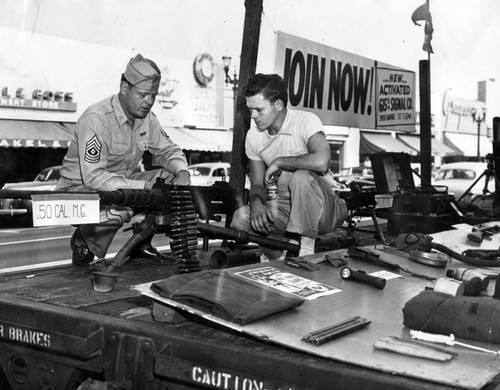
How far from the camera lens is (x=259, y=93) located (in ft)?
12.8

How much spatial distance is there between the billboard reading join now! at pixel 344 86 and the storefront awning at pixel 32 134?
10980 millimetres

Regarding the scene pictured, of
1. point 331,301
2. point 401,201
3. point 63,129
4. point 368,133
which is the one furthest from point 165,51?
point 331,301

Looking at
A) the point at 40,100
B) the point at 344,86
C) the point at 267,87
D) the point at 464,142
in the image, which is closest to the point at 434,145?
the point at 464,142

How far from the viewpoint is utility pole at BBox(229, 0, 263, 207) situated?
4.82 m

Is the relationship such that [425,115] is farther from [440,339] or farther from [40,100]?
[40,100]

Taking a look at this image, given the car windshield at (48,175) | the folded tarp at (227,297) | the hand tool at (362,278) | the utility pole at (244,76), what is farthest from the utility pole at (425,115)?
the car windshield at (48,175)

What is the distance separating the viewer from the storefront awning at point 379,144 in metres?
28.1

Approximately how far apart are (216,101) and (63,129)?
250 inches

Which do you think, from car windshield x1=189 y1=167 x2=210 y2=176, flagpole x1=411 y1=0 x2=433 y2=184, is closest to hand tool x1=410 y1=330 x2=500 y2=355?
flagpole x1=411 y1=0 x2=433 y2=184

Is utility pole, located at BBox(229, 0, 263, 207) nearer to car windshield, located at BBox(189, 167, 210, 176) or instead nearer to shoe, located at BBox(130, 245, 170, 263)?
shoe, located at BBox(130, 245, 170, 263)

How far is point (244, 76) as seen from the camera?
489 centimetres

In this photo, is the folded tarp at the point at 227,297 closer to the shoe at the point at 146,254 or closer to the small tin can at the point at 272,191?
the shoe at the point at 146,254

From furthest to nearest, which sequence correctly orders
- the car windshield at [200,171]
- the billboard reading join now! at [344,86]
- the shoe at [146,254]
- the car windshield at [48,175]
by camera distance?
the car windshield at [200,171] < the car windshield at [48,175] < the billboard reading join now! at [344,86] < the shoe at [146,254]

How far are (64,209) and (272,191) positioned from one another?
1.52 m
